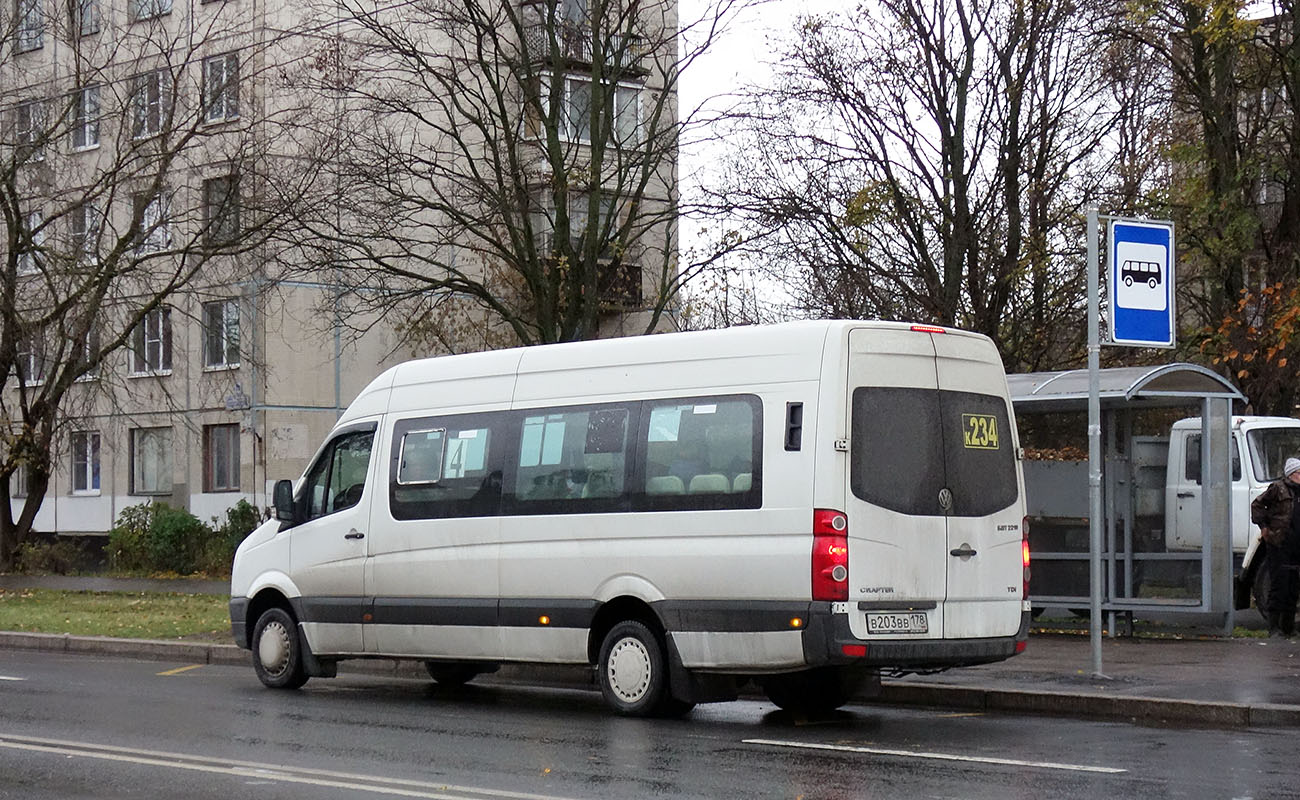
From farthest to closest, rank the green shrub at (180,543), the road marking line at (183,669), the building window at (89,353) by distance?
1. the green shrub at (180,543)
2. the building window at (89,353)
3. the road marking line at (183,669)

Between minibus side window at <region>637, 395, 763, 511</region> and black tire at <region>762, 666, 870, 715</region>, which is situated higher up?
minibus side window at <region>637, 395, 763, 511</region>

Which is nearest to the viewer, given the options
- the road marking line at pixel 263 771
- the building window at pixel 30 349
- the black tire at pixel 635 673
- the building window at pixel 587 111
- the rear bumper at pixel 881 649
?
the road marking line at pixel 263 771

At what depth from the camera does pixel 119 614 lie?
23.3 meters

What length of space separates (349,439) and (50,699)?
123 inches

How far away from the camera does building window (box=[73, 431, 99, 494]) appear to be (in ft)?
152

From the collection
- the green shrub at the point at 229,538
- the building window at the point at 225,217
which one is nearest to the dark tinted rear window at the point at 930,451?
the building window at the point at 225,217

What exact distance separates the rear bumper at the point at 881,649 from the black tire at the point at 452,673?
186 inches

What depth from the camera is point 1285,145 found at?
93.1 ft

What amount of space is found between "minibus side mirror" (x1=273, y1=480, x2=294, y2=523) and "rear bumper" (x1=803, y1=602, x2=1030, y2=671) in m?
5.53

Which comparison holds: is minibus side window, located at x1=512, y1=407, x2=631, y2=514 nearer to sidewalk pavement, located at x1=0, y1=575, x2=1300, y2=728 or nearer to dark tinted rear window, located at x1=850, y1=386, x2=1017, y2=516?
dark tinted rear window, located at x1=850, y1=386, x2=1017, y2=516

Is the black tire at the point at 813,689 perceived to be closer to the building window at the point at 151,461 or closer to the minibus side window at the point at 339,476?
the minibus side window at the point at 339,476

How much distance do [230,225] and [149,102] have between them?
2.89 meters

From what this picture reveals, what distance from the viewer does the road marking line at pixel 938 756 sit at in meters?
9.47

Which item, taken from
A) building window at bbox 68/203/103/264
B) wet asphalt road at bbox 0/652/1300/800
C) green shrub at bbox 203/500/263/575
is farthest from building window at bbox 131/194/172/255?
wet asphalt road at bbox 0/652/1300/800
